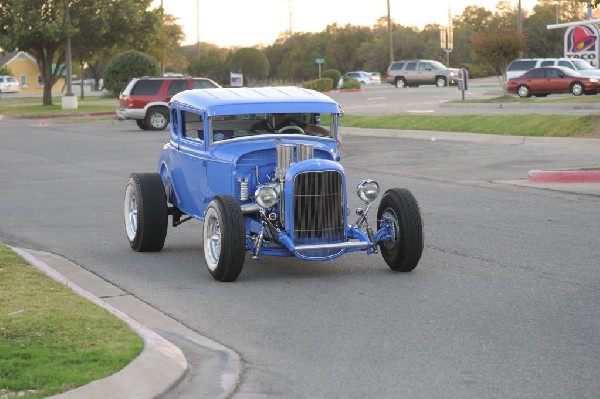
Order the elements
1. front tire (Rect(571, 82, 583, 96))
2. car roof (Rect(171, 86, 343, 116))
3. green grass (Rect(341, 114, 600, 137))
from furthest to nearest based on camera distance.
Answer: front tire (Rect(571, 82, 583, 96)) < green grass (Rect(341, 114, 600, 137)) < car roof (Rect(171, 86, 343, 116))

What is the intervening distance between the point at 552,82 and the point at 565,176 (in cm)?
2876

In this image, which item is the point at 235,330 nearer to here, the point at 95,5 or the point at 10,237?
the point at 10,237

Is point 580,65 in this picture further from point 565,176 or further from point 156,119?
point 565,176

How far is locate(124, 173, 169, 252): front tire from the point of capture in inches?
472

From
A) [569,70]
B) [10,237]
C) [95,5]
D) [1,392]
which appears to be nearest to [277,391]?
[1,392]

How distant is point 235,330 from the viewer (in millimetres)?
8438

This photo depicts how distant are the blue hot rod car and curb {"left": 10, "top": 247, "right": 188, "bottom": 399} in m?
2.50

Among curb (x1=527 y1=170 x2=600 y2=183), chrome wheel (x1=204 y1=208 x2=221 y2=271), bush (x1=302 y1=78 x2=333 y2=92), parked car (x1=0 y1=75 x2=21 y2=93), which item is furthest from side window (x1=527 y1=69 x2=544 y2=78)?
parked car (x1=0 y1=75 x2=21 y2=93)

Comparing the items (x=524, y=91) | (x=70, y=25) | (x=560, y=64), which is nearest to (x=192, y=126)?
(x=524, y=91)

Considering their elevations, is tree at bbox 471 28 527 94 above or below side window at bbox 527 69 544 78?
above

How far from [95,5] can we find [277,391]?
50.3 meters

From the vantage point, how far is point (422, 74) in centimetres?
6994

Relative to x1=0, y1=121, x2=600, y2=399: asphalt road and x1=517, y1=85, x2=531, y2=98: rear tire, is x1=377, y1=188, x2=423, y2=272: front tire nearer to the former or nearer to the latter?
x1=0, y1=121, x2=600, y2=399: asphalt road

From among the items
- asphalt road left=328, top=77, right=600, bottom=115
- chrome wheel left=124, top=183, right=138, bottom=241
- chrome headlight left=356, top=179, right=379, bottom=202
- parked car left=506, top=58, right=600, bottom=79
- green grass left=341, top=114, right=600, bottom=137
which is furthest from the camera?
parked car left=506, top=58, right=600, bottom=79
